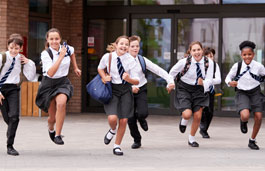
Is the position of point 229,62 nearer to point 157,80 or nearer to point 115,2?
point 157,80

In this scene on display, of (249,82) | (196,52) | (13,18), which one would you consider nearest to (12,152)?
(196,52)

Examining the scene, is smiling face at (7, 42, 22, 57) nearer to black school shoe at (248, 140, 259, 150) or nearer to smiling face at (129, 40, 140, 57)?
smiling face at (129, 40, 140, 57)

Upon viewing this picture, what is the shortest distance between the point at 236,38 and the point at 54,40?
26.8 feet

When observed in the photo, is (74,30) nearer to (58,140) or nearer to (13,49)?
(13,49)

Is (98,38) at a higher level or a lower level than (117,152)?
higher

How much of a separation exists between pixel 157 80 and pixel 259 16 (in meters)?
3.12

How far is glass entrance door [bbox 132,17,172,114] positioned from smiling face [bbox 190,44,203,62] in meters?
6.63

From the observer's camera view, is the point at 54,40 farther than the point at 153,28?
No

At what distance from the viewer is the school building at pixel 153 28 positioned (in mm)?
15570

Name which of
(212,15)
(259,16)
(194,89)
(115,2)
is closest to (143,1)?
(115,2)

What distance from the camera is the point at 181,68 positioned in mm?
9555

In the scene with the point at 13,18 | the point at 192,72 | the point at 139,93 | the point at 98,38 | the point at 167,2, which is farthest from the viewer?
the point at 98,38

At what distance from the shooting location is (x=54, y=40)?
8.52 metres

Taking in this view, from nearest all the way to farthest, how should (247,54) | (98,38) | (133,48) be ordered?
(133,48) → (247,54) → (98,38)
